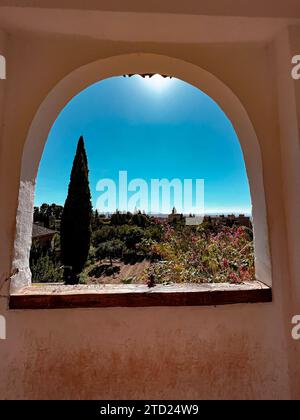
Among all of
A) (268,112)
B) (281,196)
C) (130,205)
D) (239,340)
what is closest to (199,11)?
(268,112)

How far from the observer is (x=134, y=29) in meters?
1.11

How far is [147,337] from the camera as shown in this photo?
1.06 meters

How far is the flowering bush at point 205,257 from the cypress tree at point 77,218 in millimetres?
5728

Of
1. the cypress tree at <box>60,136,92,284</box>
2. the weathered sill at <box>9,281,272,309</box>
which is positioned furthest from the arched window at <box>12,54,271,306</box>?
the cypress tree at <box>60,136,92,284</box>

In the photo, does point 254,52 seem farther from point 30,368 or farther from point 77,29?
point 30,368

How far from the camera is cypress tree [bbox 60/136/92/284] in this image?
7.38m

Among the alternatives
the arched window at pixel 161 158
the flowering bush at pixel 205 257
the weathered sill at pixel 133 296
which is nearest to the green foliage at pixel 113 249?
the arched window at pixel 161 158

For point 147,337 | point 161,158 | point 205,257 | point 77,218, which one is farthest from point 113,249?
point 77,218

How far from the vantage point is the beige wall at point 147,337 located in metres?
1.03

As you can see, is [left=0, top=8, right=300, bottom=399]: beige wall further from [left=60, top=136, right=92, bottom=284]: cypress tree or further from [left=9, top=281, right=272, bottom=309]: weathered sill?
[left=60, top=136, right=92, bottom=284]: cypress tree

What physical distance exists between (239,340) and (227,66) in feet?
4.81

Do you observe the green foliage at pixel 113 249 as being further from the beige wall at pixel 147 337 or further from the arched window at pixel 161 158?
the beige wall at pixel 147 337

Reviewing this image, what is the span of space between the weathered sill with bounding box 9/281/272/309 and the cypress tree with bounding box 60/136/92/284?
21.9 feet

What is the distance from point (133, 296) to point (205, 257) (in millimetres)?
1012
